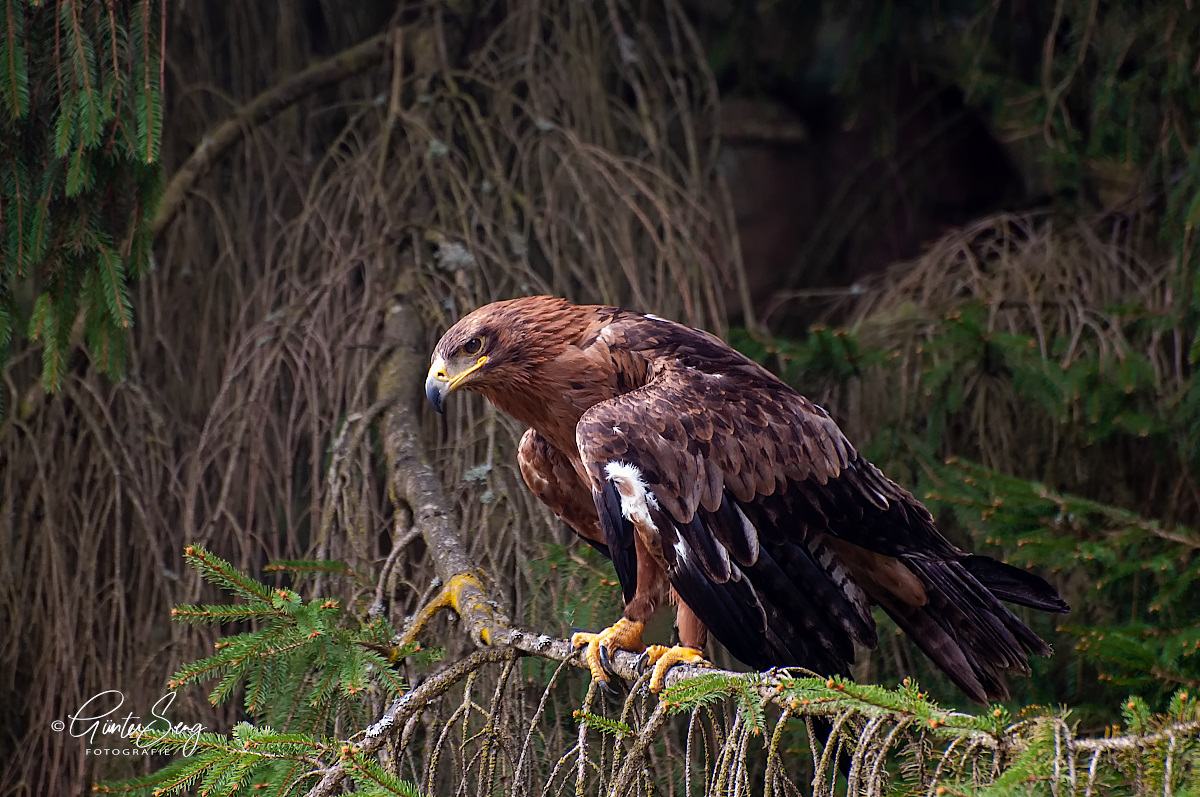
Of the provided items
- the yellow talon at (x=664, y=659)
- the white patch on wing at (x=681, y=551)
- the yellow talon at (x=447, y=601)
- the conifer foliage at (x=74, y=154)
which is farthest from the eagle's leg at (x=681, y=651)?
the conifer foliage at (x=74, y=154)

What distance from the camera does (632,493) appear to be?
7.73 feet

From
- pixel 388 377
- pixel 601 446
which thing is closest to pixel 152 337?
pixel 388 377

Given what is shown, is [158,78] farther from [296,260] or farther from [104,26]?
[296,260]

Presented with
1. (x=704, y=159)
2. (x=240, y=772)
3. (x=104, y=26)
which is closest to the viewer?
(x=240, y=772)

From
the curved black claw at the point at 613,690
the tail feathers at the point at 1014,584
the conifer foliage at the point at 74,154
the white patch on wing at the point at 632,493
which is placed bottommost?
the curved black claw at the point at 613,690

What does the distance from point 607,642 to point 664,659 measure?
204mm

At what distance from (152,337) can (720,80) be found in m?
3.34

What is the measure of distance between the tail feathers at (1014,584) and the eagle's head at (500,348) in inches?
42.1

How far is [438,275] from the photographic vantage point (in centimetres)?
321

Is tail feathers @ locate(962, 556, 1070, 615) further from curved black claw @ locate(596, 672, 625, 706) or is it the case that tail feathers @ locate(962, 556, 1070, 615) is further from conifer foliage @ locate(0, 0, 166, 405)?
conifer foliage @ locate(0, 0, 166, 405)

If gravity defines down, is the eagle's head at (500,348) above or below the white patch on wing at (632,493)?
above

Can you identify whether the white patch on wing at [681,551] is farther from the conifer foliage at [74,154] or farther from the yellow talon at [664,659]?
the conifer foliage at [74,154]

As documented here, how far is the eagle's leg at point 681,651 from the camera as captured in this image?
216 cm

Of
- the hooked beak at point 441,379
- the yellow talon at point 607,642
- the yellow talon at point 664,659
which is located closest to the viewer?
the yellow talon at point 664,659
